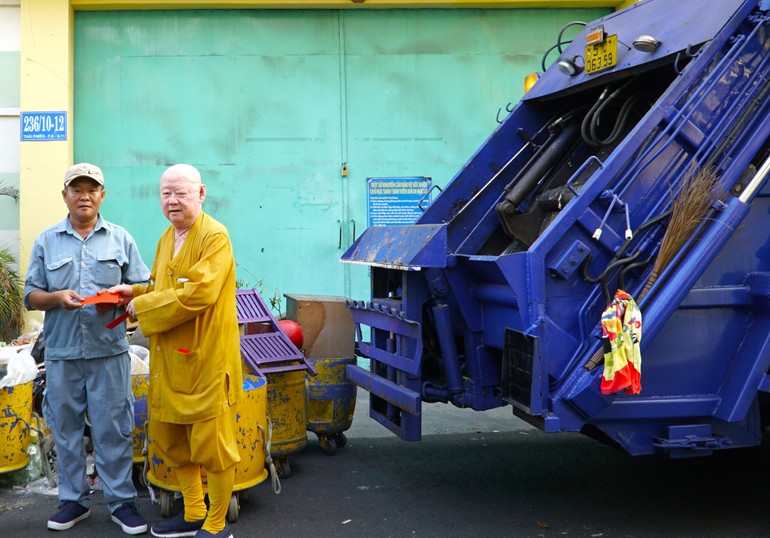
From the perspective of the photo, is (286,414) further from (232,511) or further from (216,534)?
(216,534)

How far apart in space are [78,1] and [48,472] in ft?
17.0

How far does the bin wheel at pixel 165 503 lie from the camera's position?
4402 millimetres

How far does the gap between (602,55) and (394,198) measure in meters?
4.06

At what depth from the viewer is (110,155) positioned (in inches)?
333

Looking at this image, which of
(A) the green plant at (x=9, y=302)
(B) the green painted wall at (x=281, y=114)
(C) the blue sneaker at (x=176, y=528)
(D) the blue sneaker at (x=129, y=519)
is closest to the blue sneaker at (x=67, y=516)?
(D) the blue sneaker at (x=129, y=519)

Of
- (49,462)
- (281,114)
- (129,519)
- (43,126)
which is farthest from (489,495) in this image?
(43,126)

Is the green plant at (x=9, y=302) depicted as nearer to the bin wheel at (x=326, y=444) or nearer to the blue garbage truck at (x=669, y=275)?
the bin wheel at (x=326, y=444)

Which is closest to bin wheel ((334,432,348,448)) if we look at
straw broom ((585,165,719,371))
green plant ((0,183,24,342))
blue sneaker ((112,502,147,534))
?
blue sneaker ((112,502,147,534))

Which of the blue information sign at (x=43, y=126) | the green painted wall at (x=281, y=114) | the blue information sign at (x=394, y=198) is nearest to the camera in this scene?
the blue information sign at (x=43, y=126)

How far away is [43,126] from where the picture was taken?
817cm

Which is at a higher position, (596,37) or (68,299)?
(596,37)

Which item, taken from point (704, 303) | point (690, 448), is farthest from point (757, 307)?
point (690, 448)

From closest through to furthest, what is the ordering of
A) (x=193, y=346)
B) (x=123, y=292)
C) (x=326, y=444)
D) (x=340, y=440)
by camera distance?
(x=193, y=346) → (x=123, y=292) → (x=326, y=444) → (x=340, y=440)

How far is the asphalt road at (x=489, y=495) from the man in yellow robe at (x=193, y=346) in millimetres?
514
